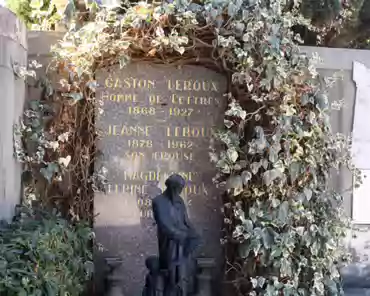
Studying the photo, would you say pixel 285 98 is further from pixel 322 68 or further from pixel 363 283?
pixel 363 283

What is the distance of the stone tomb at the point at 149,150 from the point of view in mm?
5074

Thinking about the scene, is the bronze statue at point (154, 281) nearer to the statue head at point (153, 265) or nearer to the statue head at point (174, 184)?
the statue head at point (153, 265)

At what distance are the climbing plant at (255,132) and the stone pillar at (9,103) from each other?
0.30 m

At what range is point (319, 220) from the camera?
4633mm

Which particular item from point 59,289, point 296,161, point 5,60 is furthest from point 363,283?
point 5,60

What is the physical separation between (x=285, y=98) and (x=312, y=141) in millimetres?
433

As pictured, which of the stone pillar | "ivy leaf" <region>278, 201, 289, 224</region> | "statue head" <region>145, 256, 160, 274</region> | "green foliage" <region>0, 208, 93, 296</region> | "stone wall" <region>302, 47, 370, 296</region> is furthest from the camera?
"stone wall" <region>302, 47, 370, 296</region>

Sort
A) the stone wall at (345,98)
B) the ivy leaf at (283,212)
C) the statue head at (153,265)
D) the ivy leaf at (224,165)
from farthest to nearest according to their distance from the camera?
the stone wall at (345,98) < the ivy leaf at (224,165) < the ivy leaf at (283,212) < the statue head at (153,265)

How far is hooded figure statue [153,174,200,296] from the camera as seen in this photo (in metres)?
4.22

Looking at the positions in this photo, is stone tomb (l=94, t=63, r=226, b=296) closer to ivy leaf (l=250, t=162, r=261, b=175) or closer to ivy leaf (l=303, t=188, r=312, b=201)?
ivy leaf (l=250, t=162, r=261, b=175)

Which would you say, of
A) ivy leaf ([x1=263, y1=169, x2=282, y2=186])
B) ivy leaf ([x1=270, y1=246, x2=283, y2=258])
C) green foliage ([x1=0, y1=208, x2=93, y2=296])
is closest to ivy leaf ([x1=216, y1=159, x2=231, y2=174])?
ivy leaf ([x1=263, y1=169, x2=282, y2=186])

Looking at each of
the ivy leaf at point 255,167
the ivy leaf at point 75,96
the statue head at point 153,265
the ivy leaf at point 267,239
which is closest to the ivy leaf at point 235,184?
the ivy leaf at point 255,167

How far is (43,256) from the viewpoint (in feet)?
11.5

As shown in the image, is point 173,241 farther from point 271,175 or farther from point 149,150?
point 149,150
